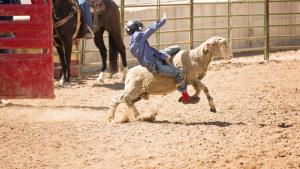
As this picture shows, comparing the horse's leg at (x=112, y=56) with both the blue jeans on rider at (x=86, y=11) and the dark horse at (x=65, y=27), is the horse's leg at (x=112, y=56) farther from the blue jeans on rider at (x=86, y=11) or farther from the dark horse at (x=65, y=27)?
the blue jeans on rider at (x=86, y=11)

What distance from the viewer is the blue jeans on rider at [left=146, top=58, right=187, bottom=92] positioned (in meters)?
9.47

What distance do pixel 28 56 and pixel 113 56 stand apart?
13.6ft

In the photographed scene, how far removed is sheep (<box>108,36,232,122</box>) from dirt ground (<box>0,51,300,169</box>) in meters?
0.36

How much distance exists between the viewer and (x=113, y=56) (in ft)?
49.8

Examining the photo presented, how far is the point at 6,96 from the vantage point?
11.3 meters

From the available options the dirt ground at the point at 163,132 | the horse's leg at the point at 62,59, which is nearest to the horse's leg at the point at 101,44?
the horse's leg at the point at 62,59

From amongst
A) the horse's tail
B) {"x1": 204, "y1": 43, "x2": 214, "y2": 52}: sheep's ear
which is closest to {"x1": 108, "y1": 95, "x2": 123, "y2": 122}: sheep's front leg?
{"x1": 204, "y1": 43, "x2": 214, "y2": 52}: sheep's ear

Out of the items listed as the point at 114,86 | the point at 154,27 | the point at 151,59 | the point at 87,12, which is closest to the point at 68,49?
the point at 87,12

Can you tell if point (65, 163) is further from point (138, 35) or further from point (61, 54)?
point (61, 54)

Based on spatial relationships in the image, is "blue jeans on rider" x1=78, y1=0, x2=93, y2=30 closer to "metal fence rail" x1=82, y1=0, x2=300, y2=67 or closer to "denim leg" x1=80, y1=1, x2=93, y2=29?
"denim leg" x1=80, y1=1, x2=93, y2=29

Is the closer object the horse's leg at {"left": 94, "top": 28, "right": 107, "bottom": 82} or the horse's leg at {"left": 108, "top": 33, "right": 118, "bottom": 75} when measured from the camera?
the horse's leg at {"left": 108, "top": 33, "right": 118, "bottom": 75}

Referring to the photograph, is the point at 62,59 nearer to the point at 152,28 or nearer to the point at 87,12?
the point at 87,12

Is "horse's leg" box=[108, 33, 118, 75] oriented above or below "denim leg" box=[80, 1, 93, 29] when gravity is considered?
below

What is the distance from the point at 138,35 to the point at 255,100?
2.73 m
